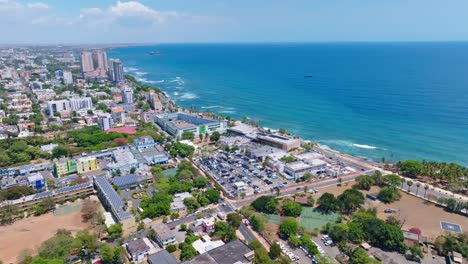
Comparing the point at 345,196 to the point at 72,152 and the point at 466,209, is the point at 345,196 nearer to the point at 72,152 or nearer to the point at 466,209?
the point at 466,209

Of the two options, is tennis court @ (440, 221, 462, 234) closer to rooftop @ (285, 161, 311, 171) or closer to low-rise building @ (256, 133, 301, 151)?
rooftop @ (285, 161, 311, 171)

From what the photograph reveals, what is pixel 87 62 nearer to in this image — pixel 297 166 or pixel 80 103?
pixel 80 103

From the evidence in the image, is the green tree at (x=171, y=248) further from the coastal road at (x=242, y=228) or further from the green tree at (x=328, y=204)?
the green tree at (x=328, y=204)

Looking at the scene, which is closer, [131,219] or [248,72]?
[131,219]

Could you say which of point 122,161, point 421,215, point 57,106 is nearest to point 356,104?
point 421,215

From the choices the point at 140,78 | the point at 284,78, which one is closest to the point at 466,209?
the point at 284,78

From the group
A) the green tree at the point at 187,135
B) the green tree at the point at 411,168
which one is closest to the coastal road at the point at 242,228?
the green tree at the point at 187,135

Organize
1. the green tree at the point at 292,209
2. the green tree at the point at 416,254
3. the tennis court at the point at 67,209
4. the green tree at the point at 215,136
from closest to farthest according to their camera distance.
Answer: the green tree at the point at 416,254 → the green tree at the point at 292,209 → the tennis court at the point at 67,209 → the green tree at the point at 215,136
